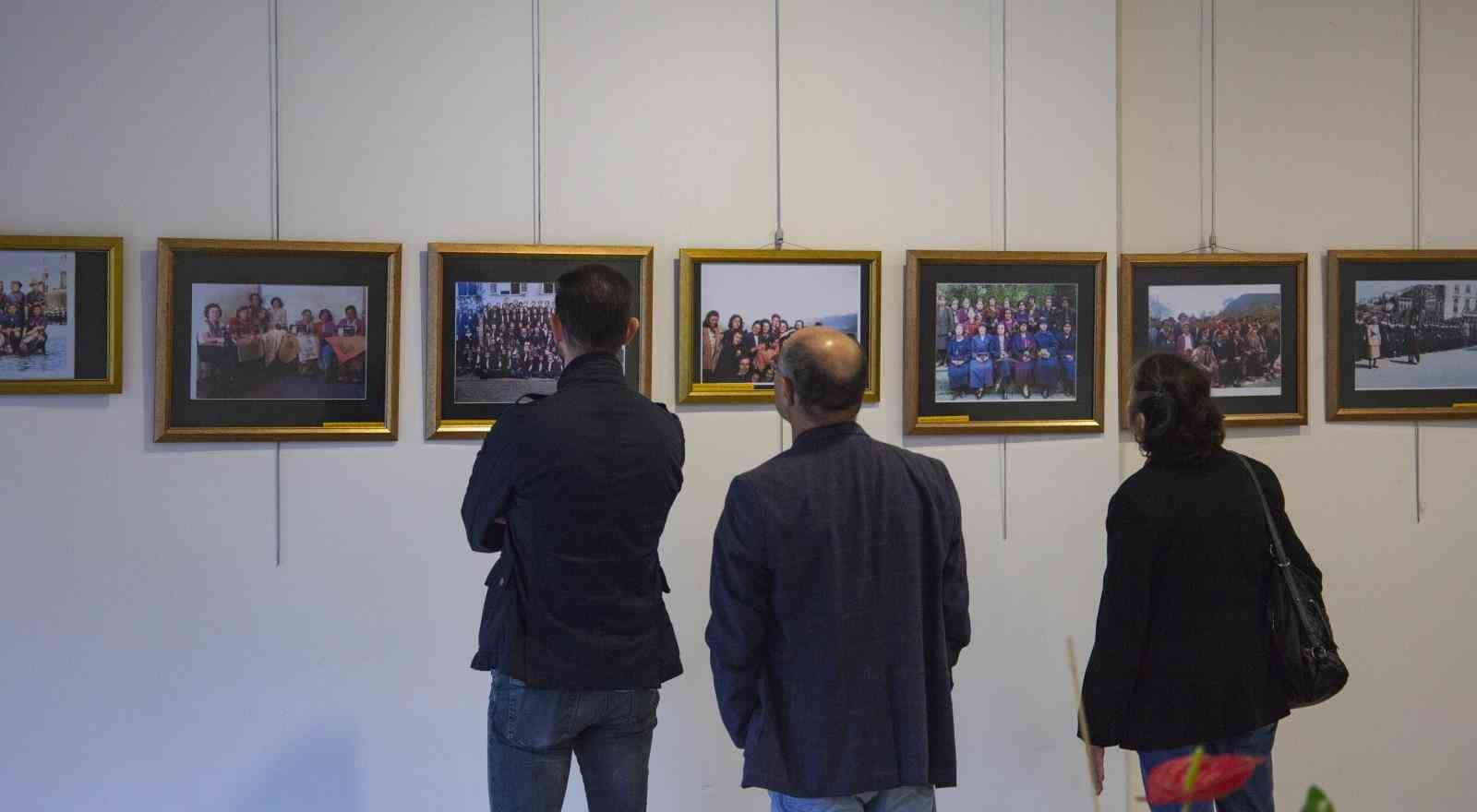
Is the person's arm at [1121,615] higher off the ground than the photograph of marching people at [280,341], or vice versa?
the photograph of marching people at [280,341]

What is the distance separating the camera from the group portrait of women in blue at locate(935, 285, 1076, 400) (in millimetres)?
4797

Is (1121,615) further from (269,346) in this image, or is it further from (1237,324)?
(269,346)

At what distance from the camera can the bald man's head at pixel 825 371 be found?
2.90 m

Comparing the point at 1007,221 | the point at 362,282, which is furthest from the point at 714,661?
the point at 1007,221

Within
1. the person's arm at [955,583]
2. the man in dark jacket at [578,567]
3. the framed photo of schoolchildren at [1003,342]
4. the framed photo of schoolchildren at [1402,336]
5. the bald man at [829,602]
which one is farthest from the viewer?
the framed photo of schoolchildren at [1402,336]

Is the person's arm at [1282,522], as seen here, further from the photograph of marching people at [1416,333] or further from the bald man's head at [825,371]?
the photograph of marching people at [1416,333]

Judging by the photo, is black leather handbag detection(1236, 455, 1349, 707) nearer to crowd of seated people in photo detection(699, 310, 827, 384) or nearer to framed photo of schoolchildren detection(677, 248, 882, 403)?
framed photo of schoolchildren detection(677, 248, 882, 403)

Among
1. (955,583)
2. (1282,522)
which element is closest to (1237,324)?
(1282,522)

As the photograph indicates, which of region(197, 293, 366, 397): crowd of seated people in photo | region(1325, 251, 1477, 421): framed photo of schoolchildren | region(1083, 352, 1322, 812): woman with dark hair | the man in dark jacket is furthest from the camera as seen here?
region(1325, 251, 1477, 421): framed photo of schoolchildren

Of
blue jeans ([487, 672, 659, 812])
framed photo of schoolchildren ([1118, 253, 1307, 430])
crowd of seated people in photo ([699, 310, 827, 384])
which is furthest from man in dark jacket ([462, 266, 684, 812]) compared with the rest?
framed photo of schoolchildren ([1118, 253, 1307, 430])

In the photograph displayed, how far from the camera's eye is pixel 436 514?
4496mm

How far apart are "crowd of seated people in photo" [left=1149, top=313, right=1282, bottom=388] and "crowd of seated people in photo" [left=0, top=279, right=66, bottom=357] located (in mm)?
4166

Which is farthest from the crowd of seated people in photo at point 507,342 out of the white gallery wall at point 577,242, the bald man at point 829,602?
the bald man at point 829,602

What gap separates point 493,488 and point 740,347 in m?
1.56
